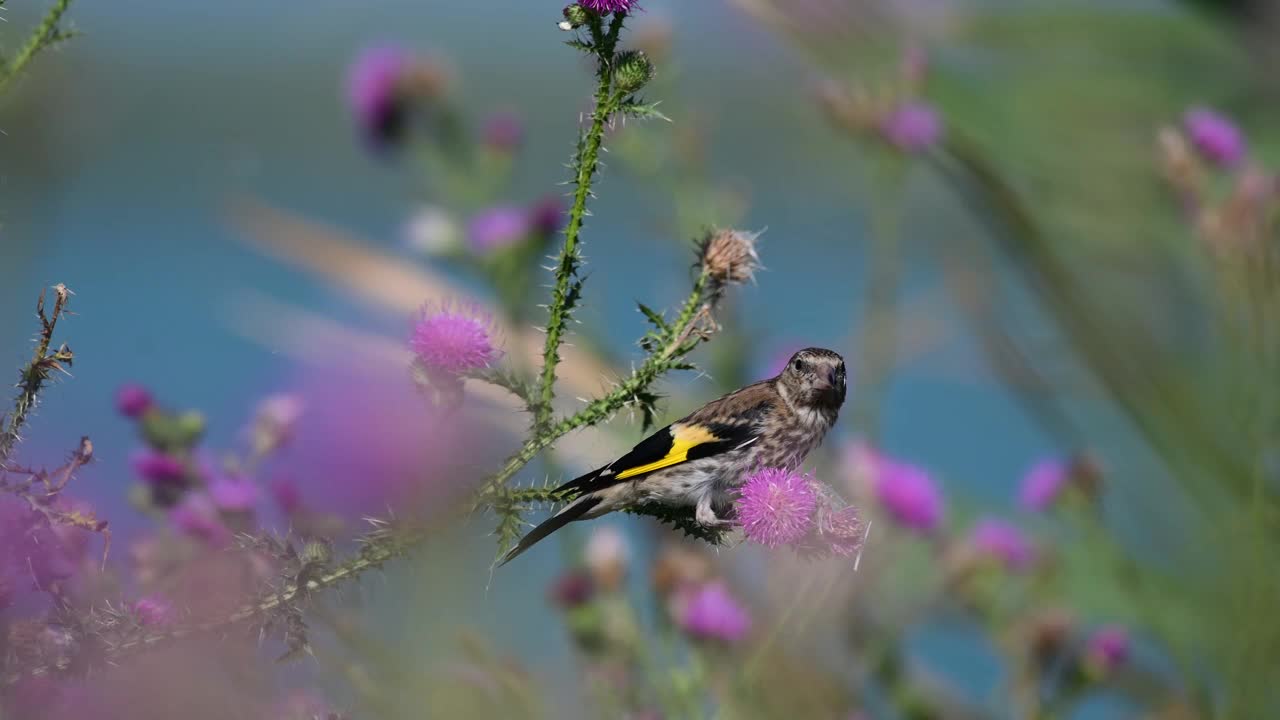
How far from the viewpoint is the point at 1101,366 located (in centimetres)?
185

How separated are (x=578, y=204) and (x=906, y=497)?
1.04 m

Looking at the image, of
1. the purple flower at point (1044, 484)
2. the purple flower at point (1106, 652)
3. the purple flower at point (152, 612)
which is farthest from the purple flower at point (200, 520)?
the purple flower at point (1044, 484)

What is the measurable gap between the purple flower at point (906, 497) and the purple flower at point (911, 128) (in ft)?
1.57

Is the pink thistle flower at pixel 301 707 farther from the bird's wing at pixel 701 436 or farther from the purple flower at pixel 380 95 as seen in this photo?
the purple flower at pixel 380 95

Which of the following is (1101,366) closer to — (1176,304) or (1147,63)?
(1176,304)

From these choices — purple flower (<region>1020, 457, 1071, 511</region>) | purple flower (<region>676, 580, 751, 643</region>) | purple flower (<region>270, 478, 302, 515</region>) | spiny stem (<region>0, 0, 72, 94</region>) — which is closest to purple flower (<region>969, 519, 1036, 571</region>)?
purple flower (<region>1020, 457, 1071, 511</region>)

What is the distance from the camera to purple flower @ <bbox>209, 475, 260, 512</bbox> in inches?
30.5

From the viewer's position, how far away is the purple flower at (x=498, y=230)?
5.35 ft

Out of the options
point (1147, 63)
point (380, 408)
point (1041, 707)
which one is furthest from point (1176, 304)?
point (380, 408)

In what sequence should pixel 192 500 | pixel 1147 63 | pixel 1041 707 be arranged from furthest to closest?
pixel 1147 63 < pixel 1041 707 < pixel 192 500

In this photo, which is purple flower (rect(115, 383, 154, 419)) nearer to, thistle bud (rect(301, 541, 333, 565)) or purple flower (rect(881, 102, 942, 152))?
thistle bud (rect(301, 541, 333, 565))

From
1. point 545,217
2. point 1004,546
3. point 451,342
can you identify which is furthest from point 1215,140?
point 451,342

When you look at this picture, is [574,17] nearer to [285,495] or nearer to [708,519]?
[708,519]

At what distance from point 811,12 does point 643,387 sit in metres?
1.65
